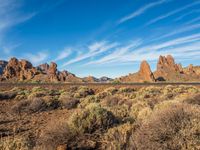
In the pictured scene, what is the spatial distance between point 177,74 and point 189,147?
395 ft

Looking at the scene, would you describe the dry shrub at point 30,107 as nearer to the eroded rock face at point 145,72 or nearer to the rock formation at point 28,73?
the eroded rock face at point 145,72

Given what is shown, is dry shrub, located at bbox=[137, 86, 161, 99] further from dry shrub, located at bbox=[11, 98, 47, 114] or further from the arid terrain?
dry shrub, located at bbox=[11, 98, 47, 114]

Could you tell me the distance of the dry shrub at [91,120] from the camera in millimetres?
9328

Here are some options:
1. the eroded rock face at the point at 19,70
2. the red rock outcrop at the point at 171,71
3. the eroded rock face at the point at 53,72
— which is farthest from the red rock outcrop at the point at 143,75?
the eroded rock face at the point at 19,70

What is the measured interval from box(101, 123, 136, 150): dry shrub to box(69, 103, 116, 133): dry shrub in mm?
1057

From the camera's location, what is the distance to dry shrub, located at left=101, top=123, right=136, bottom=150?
6801 millimetres

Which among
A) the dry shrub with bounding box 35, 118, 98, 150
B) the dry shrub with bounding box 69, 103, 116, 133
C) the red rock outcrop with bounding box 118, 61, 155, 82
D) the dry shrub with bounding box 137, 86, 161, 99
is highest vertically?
the red rock outcrop with bounding box 118, 61, 155, 82

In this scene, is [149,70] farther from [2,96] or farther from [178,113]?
[178,113]

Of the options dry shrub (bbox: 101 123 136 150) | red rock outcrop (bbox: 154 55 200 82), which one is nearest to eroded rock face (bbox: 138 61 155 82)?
red rock outcrop (bbox: 154 55 200 82)

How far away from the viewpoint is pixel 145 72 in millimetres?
102000

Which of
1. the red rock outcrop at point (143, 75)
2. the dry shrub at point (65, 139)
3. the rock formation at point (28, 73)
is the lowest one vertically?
the dry shrub at point (65, 139)

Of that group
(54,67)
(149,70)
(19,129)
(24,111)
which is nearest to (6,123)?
(19,129)

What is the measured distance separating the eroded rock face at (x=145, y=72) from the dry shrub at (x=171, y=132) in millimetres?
90769

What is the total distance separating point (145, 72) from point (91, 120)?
94615mm
